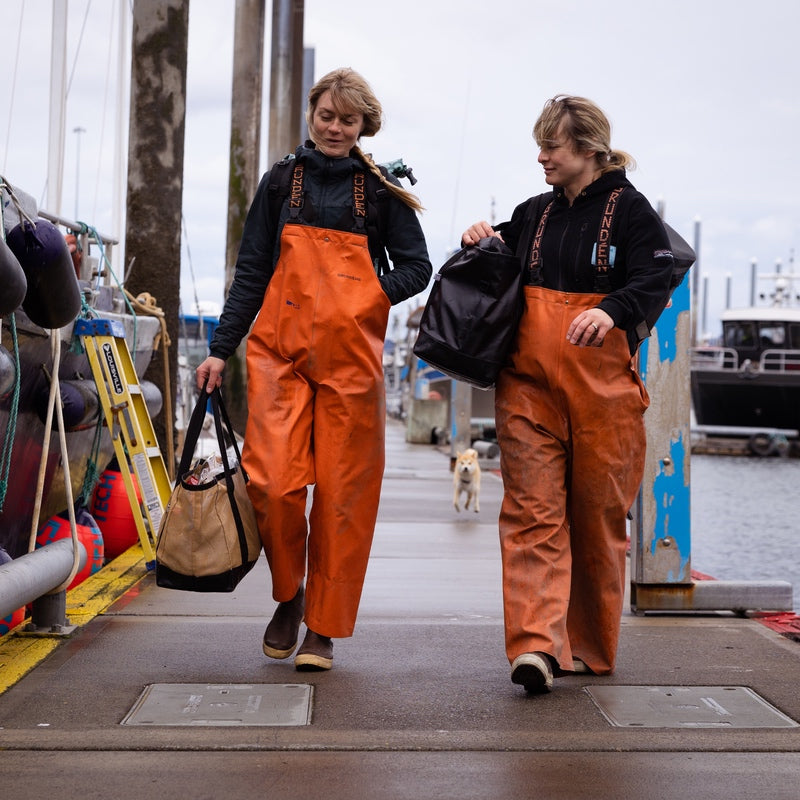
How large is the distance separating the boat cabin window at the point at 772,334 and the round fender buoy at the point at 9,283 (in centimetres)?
4812

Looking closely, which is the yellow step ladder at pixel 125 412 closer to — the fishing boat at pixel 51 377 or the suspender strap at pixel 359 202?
the fishing boat at pixel 51 377

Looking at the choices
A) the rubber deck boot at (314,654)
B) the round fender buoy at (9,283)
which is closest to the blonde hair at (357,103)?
the round fender buoy at (9,283)

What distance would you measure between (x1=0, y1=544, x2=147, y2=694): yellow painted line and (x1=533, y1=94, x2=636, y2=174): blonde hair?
99.7 inches

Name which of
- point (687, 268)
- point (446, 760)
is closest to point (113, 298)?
point (687, 268)

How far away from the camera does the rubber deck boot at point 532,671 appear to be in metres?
4.22

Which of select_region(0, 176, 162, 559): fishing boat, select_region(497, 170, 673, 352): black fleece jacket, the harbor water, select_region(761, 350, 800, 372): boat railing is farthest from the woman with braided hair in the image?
select_region(761, 350, 800, 372): boat railing

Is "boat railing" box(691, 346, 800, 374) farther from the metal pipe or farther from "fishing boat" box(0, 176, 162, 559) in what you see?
the metal pipe

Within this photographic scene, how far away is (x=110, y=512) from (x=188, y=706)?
373 centimetres

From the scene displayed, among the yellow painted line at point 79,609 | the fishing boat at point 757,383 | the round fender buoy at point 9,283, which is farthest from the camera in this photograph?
the fishing boat at point 757,383

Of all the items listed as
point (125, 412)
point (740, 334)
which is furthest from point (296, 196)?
point (740, 334)

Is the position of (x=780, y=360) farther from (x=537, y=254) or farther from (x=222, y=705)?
(x=222, y=705)

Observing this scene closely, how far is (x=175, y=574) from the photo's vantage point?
4535mm

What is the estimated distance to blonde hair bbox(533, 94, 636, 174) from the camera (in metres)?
4.47

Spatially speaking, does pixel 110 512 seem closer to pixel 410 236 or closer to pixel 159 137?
pixel 159 137
